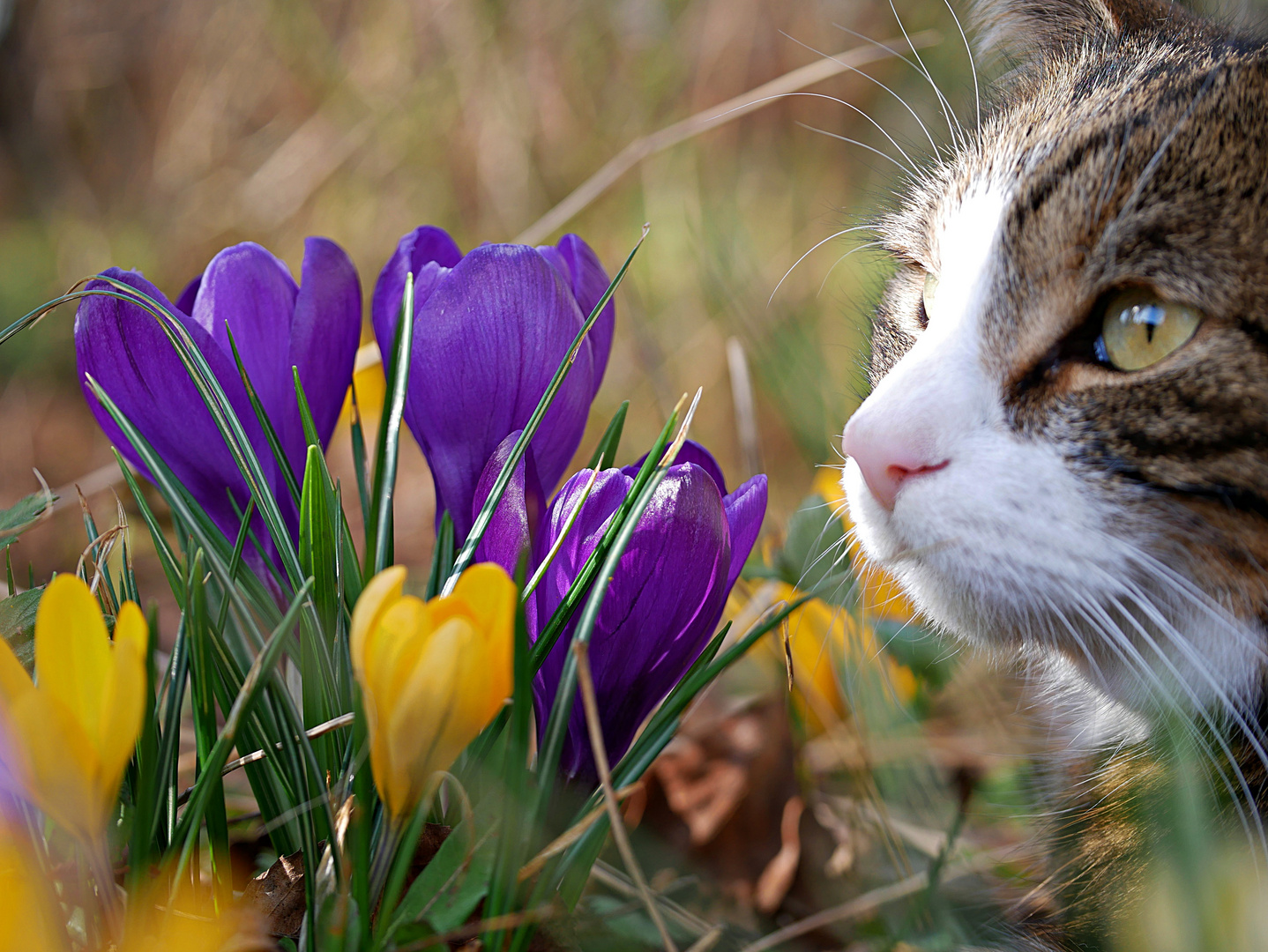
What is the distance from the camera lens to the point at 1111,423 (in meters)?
0.48

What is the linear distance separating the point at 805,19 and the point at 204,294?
1.79 m

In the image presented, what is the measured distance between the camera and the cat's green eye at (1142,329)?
1.57 ft

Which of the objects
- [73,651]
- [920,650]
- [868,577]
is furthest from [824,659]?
[73,651]

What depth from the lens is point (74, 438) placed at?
1632 mm

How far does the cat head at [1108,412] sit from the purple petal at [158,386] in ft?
1.10

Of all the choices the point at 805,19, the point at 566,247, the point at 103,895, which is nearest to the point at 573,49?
the point at 805,19

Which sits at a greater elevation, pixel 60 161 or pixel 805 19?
pixel 60 161

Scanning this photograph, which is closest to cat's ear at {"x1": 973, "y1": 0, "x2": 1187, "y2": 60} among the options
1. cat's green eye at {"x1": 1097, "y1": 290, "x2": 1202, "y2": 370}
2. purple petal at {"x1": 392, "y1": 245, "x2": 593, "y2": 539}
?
cat's green eye at {"x1": 1097, "y1": 290, "x2": 1202, "y2": 370}

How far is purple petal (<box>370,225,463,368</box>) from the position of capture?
0.48 meters

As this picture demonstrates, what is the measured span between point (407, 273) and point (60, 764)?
282 mm

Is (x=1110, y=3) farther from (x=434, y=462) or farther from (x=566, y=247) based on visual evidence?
(x=434, y=462)

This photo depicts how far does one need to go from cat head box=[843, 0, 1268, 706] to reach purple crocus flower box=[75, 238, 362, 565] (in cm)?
29

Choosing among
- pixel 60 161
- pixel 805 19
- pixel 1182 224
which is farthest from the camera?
pixel 60 161

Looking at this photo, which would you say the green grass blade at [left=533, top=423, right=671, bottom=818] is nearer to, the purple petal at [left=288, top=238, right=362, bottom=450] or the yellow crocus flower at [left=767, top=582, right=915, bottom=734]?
the purple petal at [left=288, top=238, right=362, bottom=450]
